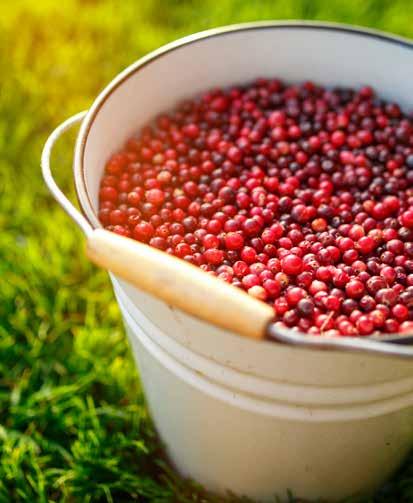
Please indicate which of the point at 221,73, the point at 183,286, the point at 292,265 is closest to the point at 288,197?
the point at 292,265

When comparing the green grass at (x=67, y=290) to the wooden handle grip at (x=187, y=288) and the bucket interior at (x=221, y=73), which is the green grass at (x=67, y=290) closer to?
the bucket interior at (x=221, y=73)

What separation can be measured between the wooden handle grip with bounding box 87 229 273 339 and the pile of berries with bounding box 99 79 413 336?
29 cm

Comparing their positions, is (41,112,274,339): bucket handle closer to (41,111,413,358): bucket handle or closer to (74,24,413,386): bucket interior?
(41,111,413,358): bucket handle

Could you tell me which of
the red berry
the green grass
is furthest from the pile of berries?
the green grass

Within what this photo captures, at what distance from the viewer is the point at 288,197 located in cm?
179

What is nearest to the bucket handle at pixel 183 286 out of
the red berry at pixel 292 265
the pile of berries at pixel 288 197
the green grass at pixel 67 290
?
the pile of berries at pixel 288 197

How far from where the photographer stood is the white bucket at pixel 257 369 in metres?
1.28

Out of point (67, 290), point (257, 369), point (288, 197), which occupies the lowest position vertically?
point (67, 290)

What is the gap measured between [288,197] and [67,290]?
1.03 metres

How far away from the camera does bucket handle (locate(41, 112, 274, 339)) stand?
108 centimetres

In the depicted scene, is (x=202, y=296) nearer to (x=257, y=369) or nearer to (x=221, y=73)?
(x=257, y=369)

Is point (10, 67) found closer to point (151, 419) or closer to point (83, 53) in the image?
point (83, 53)

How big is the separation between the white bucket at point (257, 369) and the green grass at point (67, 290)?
208 mm

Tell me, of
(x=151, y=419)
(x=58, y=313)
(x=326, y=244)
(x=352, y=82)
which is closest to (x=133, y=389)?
(x=151, y=419)
